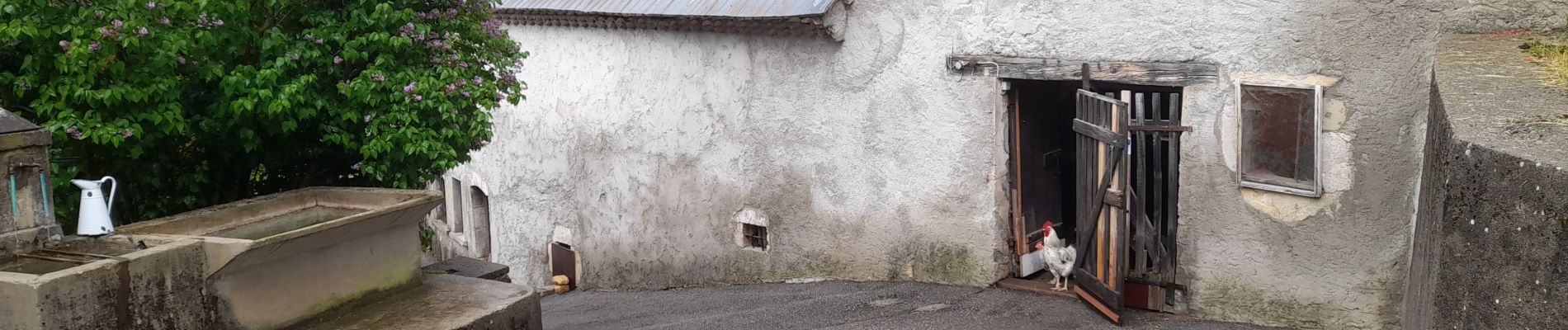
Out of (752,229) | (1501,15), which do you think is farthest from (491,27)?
(1501,15)

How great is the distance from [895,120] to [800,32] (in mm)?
992

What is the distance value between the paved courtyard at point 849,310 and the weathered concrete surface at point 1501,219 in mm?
3175

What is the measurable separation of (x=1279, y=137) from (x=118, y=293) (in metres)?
6.10

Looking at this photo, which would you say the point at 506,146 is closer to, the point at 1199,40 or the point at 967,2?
the point at 967,2

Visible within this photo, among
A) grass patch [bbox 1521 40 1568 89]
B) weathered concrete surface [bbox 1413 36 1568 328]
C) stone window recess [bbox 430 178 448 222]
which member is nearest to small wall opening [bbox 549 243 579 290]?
stone window recess [bbox 430 178 448 222]

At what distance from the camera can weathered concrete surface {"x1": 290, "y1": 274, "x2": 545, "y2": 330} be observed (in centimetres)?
636

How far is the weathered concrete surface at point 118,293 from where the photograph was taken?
4.88 m

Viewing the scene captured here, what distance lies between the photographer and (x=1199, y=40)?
24.5 feet

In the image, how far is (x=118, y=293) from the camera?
5254mm

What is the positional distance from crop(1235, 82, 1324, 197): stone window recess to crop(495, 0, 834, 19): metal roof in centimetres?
295

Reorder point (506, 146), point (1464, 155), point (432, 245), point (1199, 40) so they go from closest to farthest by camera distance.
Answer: point (1464, 155), point (1199, 40), point (506, 146), point (432, 245)

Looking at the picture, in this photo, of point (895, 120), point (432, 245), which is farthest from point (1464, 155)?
point (432, 245)

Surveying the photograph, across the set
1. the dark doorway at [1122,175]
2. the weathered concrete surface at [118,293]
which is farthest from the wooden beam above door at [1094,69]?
the weathered concrete surface at [118,293]

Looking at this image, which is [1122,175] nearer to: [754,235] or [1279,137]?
[1279,137]
